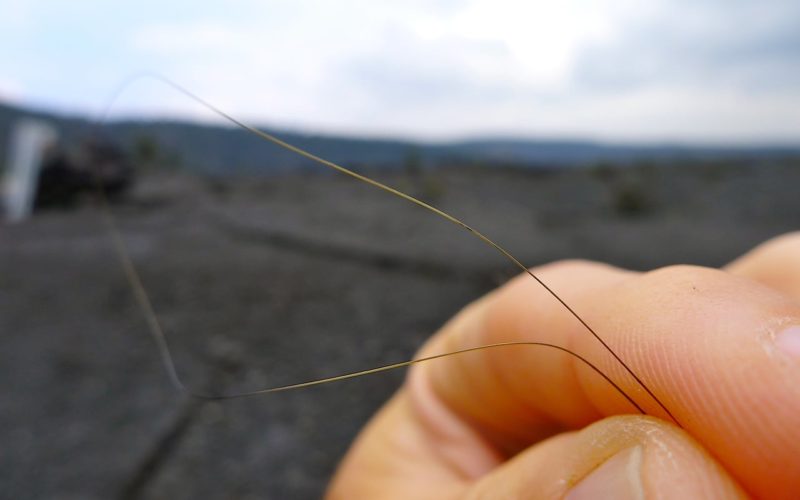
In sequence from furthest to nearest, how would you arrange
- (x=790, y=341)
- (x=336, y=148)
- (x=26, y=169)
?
(x=26, y=169)
(x=336, y=148)
(x=790, y=341)

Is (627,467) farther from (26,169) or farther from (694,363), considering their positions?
(26,169)

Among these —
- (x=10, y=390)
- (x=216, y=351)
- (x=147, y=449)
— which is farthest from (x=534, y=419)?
(x=10, y=390)

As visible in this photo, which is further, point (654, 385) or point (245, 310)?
point (245, 310)

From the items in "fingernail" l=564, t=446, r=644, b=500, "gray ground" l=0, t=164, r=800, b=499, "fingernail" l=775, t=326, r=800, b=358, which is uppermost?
"fingernail" l=775, t=326, r=800, b=358

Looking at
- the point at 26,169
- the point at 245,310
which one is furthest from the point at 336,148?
the point at 26,169

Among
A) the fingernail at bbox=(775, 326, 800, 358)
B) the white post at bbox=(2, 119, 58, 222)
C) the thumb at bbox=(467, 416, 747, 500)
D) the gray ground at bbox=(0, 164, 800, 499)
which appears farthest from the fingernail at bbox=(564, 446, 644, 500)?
the white post at bbox=(2, 119, 58, 222)

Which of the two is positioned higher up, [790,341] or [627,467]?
[790,341]

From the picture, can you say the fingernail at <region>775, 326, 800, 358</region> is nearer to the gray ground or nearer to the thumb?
the thumb

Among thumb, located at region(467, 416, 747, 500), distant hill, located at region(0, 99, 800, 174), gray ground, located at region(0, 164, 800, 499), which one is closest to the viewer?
thumb, located at region(467, 416, 747, 500)
